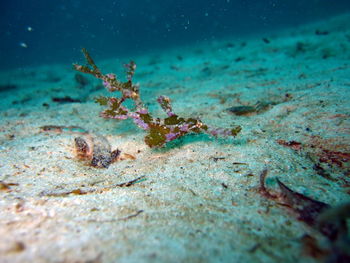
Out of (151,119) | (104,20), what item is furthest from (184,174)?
(104,20)

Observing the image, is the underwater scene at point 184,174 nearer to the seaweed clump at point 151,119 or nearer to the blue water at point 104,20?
the seaweed clump at point 151,119

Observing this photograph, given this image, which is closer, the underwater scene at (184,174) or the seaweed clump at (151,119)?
Result: the underwater scene at (184,174)

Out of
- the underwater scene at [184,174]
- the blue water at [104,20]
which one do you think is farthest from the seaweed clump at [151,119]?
the blue water at [104,20]

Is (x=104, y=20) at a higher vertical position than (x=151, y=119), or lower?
higher

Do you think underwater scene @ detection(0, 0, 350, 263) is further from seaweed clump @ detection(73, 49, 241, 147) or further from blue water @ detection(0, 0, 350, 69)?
blue water @ detection(0, 0, 350, 69)

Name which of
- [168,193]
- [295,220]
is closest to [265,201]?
[295,220]

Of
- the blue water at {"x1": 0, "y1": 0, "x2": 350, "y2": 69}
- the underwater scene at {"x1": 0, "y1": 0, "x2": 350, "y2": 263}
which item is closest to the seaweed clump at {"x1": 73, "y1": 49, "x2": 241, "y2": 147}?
the underwater scene at {"x1": 0, "y1": 0, "x2": 350, "y2": 263}

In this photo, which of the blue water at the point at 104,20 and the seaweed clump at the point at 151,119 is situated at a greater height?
the blue water at the point at 104,20

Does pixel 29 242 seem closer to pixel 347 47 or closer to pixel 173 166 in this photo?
pixel 173 166

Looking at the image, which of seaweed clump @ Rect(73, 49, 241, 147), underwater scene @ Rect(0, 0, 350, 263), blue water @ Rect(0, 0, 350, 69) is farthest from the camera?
blue water @ Rect(0, 0, 350, 69)

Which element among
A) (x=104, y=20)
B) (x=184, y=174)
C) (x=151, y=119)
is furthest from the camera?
(x=104, y=20)

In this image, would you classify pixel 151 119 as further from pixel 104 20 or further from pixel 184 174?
pixel 104 20
